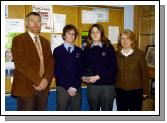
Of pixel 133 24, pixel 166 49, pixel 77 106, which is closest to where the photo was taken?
pixel 166 49

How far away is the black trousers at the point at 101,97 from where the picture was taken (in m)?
2.54

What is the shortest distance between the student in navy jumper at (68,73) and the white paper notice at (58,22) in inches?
13.5

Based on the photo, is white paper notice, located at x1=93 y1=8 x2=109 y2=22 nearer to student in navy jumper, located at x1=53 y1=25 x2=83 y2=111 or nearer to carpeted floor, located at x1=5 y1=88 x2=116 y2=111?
student in navy jumper, located at x1=53 y1=25 x2=83 y2=111

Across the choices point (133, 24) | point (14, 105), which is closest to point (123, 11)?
point (133, 24)

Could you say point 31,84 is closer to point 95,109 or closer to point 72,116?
point 72,116

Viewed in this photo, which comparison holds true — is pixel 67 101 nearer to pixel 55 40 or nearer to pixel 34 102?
pixel 34 102

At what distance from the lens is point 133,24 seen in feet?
10.4

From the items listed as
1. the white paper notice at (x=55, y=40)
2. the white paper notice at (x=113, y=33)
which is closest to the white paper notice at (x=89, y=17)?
the white paper notice at (x=113, y=33)

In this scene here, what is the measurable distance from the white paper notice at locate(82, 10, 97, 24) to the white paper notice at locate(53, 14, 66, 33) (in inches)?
8.8

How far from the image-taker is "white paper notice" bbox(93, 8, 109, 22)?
3.01 metres

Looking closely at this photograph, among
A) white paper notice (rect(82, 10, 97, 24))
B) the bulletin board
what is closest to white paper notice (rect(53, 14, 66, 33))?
the bulletin board

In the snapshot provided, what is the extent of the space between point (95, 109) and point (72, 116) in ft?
0.77

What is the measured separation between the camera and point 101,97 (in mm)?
2553

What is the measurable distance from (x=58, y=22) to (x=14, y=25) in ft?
1.42
